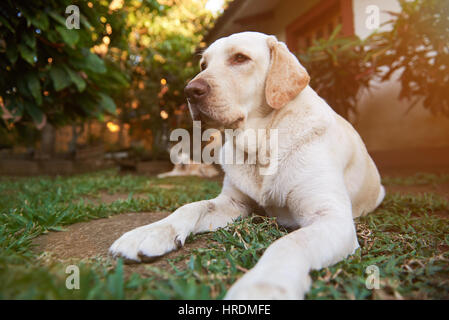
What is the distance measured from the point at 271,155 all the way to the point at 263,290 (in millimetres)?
1015

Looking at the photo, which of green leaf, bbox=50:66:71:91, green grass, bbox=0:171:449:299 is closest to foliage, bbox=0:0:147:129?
green leaf, bbox=50:66:71:91

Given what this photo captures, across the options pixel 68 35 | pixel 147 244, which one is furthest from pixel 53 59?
pixel 147 244

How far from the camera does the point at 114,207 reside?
2400mm

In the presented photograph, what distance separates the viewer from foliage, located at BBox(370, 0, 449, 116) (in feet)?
13.2

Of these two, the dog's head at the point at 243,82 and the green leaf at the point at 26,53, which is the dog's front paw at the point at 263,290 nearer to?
the dog's head at the point at 243,82

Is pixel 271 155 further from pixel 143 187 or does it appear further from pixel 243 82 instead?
pixel 143 187

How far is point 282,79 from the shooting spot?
5.78 ft

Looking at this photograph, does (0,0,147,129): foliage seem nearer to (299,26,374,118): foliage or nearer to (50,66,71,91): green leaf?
(50,66,71,91): green leaf

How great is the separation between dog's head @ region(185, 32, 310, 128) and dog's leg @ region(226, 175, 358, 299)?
58 cm

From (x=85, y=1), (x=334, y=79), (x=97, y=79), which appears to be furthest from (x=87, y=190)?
(x=334, y=79)

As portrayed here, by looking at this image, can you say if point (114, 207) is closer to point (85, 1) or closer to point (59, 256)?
point (59, 256)

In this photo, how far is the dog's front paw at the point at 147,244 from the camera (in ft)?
4.11

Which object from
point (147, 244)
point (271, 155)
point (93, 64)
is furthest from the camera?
point (93, 64)

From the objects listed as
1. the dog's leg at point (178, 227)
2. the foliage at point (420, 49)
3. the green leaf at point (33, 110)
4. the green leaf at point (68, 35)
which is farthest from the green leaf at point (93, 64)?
the foliage at point (420, 49)
